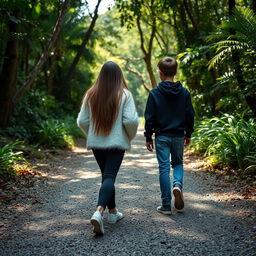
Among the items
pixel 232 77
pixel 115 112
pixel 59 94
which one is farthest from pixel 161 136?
pixel 59 94

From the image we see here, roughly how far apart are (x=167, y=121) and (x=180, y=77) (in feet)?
34.0

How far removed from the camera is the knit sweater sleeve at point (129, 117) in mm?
3668

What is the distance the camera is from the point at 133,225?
384 cm

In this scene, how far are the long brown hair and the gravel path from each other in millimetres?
1185

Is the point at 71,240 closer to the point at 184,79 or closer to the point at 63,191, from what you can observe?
the point at 63,191

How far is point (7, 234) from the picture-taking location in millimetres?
3713

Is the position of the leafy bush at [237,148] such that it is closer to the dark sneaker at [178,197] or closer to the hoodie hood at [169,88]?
the dark sneaker at [178,197]

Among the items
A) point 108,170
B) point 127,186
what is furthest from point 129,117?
point 127,186

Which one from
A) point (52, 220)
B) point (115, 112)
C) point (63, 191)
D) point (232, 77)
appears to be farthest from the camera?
point (232, 77)

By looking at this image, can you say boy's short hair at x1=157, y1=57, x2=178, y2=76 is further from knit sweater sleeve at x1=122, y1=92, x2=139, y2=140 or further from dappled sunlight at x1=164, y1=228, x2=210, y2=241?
dappled sunlight at x1=164, y1=228, x2=210, y2=241

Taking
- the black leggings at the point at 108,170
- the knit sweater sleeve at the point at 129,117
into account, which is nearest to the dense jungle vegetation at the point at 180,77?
the knit sweater sleeve at the point at 129,117

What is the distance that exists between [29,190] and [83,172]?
188 centimetres

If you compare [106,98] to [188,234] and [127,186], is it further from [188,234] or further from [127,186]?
[127,186]

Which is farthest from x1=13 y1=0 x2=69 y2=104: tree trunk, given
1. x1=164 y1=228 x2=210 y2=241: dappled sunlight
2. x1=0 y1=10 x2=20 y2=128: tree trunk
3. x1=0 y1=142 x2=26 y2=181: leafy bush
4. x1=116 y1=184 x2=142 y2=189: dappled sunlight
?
x1=164 y1=228 x2=210 y2=241: dappled sunlight
